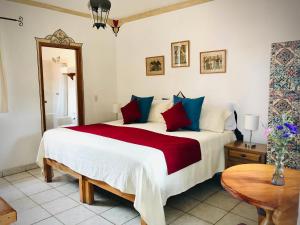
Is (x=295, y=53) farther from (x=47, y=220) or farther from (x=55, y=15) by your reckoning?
(x=55, y=15)

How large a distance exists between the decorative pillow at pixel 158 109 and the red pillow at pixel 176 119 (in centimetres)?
60

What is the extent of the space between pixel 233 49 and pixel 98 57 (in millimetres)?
2645

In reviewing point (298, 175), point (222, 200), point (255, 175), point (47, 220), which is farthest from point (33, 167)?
point (298, 175)

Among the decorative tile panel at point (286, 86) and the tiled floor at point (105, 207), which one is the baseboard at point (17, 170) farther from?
the decorative tile panel at point (286, 86)

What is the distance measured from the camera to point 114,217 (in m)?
2.54

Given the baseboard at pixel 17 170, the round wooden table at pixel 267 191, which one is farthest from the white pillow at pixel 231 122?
the baseboard at pixel 17 170

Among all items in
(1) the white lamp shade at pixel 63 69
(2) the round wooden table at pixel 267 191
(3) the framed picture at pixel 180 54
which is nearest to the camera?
(2) the round wooden table at pixel 267 191

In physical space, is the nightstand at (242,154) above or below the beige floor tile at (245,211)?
above

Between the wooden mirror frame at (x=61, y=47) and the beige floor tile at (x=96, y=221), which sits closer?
the beige floor tile at (x=96, y=221)

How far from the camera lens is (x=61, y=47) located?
4.32m

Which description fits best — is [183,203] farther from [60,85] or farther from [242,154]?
[60,85]

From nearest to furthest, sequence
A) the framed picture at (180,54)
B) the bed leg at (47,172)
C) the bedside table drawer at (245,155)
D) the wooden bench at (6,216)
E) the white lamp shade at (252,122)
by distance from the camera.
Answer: the wooden bench at (6,216) → the bedside table drawer at (245,155) → the white lamp shade at (252,122) → the bed leg at (47,172) → the framed picture at (180,54)

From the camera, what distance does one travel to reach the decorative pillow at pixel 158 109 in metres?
4.07

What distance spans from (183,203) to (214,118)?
1245mm
